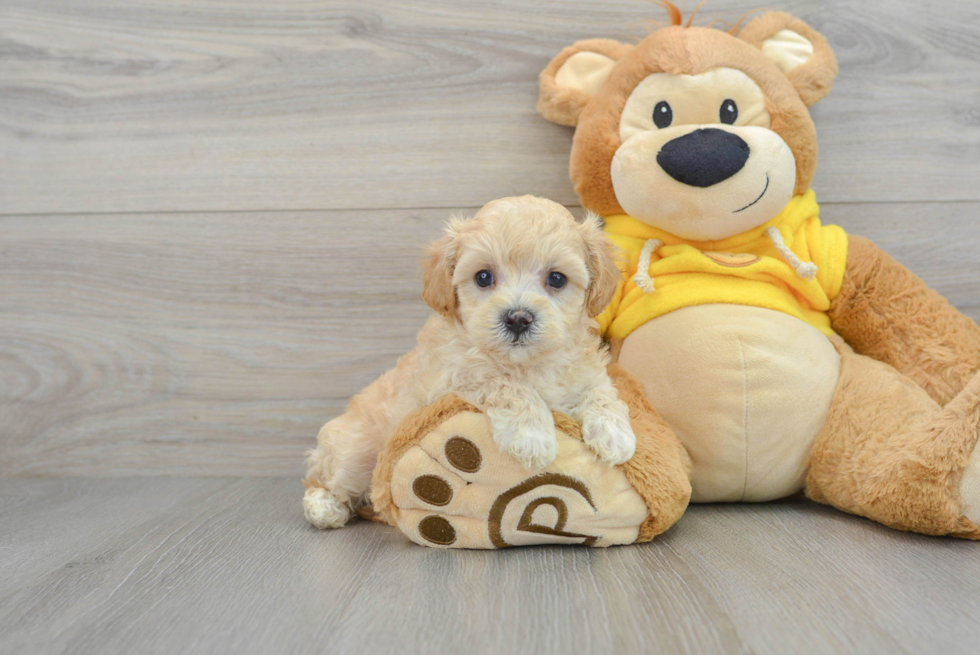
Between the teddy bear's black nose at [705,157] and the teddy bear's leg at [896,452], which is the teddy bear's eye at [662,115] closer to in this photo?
the teddy bear's black nose at [705,157]

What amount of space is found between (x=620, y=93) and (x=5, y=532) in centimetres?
152

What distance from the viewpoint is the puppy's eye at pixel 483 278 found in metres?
1.18

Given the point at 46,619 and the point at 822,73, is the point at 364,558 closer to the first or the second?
the point at 46,619

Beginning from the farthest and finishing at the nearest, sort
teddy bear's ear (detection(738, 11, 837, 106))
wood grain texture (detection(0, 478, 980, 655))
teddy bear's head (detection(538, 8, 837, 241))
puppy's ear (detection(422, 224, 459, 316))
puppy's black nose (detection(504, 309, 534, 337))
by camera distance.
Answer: teddy bear's ear (detection(738, 11, 837, 106)), teddy bear's head (detection(538, 8, 837, 241)), puppy's ear (detection(422, 224, 459, 316)), puppy's black nose (detection(504, 309, 534, 337)), wood grain texture (detection(0, 478, 980, 655))

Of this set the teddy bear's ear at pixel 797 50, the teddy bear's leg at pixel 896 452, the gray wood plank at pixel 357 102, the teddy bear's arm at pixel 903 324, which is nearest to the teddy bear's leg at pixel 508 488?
the teddy bear's leg at pixel 896 452

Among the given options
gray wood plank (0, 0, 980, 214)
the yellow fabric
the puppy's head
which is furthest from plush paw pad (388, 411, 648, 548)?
gray wood plank (0, 0, 980, 214)

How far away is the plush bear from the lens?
3.76ft

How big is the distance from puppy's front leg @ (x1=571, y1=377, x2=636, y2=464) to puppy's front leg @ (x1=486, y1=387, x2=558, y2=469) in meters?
0.07

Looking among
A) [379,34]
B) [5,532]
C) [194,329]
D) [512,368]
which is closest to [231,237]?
[194,329]

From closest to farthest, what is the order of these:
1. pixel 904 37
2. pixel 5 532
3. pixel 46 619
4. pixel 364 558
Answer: pixel 46 619 < pixel 364 558 < pixel 5 532 < pixel 904 37

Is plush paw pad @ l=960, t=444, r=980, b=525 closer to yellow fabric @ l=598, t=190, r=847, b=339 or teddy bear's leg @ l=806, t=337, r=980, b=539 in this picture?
teddy bear's leg @ l=806, t=337, r=980, b=539

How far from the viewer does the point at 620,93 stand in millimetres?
1418

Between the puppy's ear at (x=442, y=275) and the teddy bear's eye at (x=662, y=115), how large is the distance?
495 millimetres

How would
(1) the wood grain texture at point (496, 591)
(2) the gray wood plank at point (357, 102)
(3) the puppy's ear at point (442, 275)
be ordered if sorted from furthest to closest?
(2) the gray wood plank at point (357, 102) → (3) the puppy's ear at point (442, 275) → (1) the wood grain texture at point (496, 591)
